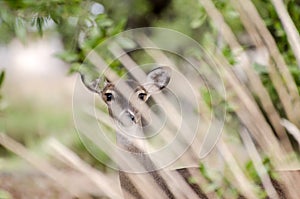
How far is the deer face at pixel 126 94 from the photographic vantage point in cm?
169

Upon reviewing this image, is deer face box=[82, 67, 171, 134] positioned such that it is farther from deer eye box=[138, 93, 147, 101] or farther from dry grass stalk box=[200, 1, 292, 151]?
dry grass stalk box=[200, 1, 292, 151]

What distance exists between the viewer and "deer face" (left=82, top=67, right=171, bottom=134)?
5.56 ft

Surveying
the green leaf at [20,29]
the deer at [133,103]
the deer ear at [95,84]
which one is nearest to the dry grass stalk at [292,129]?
the deer at [133,103]

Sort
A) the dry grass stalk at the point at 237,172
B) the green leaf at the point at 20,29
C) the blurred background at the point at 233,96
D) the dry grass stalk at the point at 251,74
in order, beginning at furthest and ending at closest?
1. the dry grass stalk at the point at 251,74
2. the dry grass stalk at the point at 237,172
3. the blurred background at the point at 233,96
4. the green leaf at the point at 20,29

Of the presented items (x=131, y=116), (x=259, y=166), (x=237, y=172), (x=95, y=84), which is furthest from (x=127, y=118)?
(x=259, y=166)

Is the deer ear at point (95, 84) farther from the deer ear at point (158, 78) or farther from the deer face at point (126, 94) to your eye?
the deer ear at point (158, 78)

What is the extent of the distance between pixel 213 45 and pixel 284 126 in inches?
14.3

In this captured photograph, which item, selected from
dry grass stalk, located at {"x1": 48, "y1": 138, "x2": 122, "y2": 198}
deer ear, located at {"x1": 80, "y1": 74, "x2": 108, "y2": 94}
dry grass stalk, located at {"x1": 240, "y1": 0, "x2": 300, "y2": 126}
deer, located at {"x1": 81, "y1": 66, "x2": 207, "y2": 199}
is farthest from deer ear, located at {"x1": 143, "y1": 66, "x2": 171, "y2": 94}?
dry grass stalk, located at {"x1": 240, "y1": 0, "x2": 300, "y2": 126}

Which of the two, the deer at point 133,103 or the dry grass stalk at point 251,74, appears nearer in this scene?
the deer at point 133,103

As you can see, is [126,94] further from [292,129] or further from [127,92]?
[292,129]

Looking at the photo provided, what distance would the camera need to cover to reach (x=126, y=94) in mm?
1720

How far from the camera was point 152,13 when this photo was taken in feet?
13.4

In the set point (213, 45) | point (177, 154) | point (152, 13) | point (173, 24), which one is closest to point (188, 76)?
point (213, 45)

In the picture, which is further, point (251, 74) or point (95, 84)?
point (251, 74)
